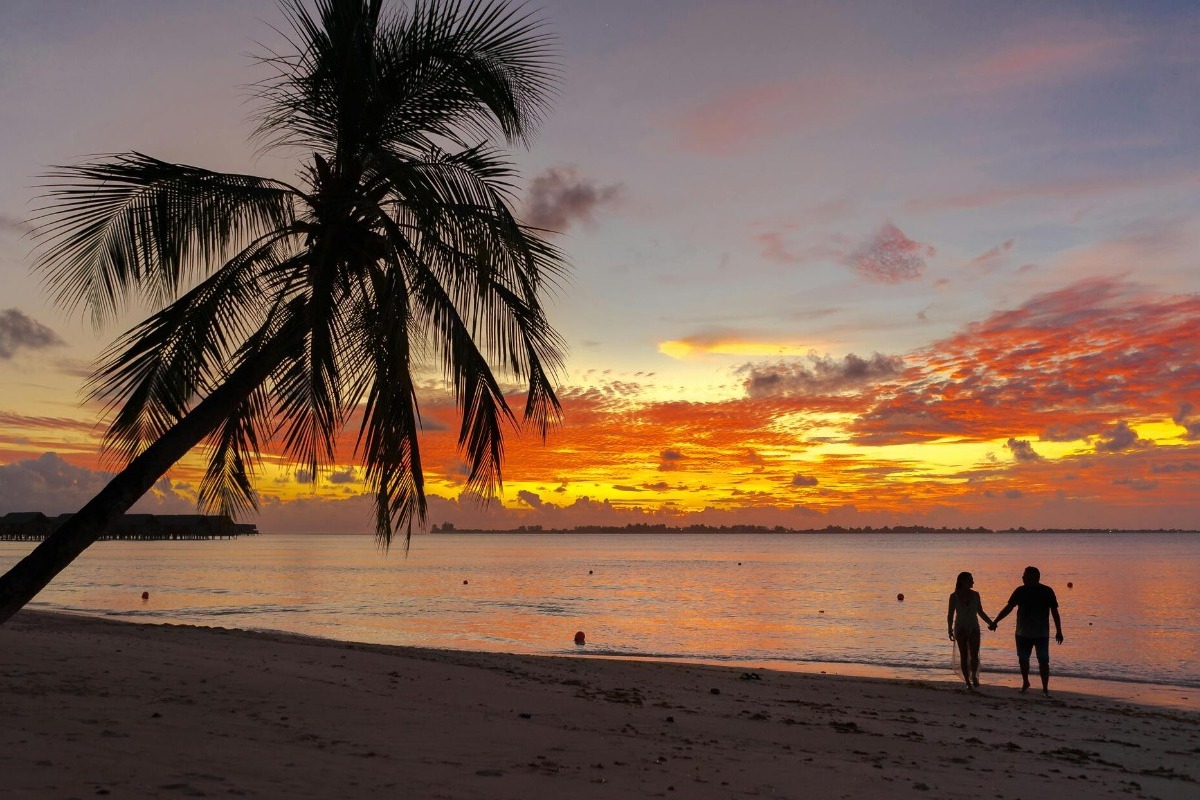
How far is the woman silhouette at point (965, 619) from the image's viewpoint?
1408 cm

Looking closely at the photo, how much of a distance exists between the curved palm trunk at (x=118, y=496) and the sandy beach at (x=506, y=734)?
3.37ft

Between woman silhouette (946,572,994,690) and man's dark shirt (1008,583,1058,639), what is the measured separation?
508mm

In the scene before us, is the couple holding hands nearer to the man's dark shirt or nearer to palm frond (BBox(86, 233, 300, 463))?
the man's dark shirt

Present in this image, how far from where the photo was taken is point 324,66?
800 cm

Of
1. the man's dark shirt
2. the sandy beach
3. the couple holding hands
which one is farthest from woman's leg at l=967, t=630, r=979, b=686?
the man's dark shirt

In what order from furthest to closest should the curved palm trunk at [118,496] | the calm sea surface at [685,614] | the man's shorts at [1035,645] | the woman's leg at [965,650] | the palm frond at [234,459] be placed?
1. the calm sea surface at [685,614]
2. the woman's leg at [965,650]
3. the man's shorts at [1035,645]
4. the palm frond at [234,459]
5. the curved palm trunk at [118,496]

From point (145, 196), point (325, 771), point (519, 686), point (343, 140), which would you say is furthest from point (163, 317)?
point (519, 686)

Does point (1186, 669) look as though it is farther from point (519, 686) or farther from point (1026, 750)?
Answer: point (519, 686)

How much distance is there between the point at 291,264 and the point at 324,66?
6.31ft

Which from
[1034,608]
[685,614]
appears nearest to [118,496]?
[1034,608]

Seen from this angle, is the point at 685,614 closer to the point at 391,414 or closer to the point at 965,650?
the point at 965,650

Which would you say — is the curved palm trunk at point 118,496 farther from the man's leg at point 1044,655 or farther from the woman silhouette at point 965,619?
the man's leg at point 1044,655

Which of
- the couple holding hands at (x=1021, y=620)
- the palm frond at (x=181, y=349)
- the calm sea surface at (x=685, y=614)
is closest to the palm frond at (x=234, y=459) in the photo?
the palm frond at (x=181, y=349)

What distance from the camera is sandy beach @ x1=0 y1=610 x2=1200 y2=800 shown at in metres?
5.79
